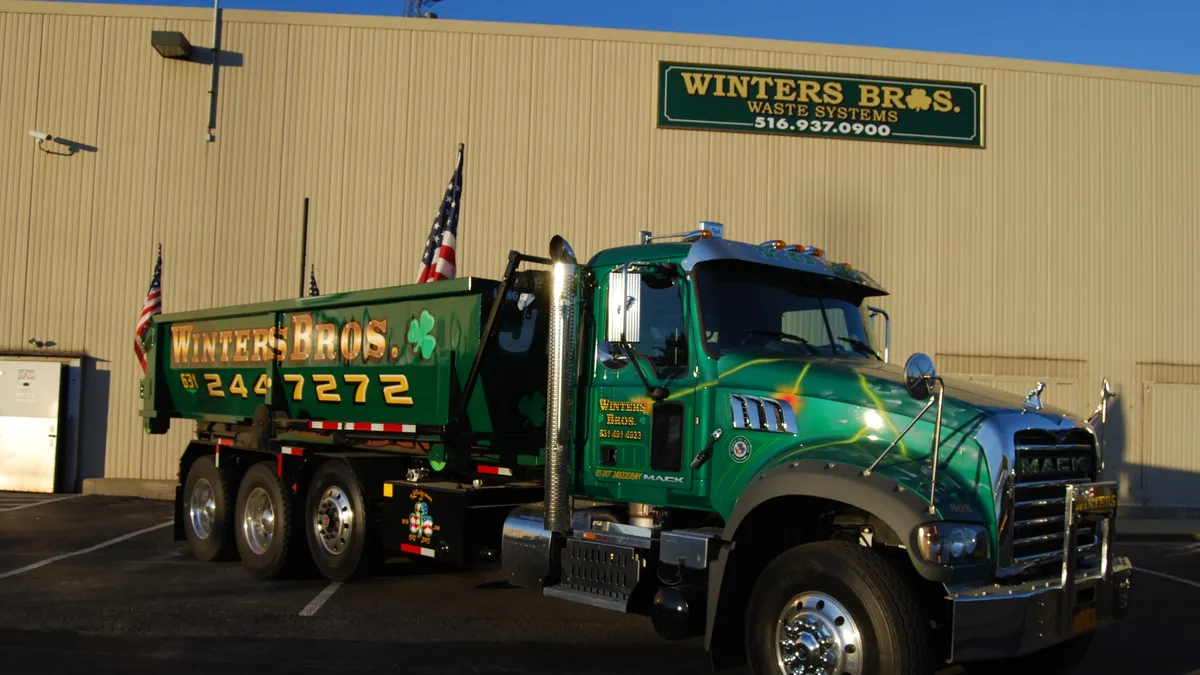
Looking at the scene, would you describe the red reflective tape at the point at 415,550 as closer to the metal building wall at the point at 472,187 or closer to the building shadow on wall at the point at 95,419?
the metal building wall at the point at 472,187

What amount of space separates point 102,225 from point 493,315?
13.7 m

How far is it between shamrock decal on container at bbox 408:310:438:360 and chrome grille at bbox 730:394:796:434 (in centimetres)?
290

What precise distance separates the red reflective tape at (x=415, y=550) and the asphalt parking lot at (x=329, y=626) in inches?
18.8

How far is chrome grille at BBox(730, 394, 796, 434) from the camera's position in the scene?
5809mm

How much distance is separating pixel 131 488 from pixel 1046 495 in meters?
16.2

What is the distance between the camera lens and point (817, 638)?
5113 mm

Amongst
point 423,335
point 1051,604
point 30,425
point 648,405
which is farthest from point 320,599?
point 30,425

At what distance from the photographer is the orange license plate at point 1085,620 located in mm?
5199

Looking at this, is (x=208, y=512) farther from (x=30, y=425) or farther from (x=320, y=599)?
(x=30, y=425)

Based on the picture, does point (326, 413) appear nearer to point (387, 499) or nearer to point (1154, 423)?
point (387, 499)

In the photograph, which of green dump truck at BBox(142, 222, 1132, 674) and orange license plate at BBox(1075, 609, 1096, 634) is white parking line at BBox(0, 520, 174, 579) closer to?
green dump truck at BBox(142, 222, 1132, 674)

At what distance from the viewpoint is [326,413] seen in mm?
9195

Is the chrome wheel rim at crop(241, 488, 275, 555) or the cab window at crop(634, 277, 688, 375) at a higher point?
the cab window at crop(634, 277, 688, 375)

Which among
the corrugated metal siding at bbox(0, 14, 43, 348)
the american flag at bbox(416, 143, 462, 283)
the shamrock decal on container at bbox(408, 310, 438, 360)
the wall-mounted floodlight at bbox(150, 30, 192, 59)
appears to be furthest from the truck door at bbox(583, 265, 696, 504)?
the corrugated metal siding at bbox(0, 14, 43, 348)
